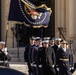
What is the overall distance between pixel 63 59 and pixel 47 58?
637mm

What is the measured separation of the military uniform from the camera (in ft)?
37.5

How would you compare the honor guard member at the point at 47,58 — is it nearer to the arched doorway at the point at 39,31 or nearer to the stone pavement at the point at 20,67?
the stone pavement at the point at 20,67

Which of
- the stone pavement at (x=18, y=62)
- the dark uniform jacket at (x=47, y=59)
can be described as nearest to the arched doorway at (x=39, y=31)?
the stone pavement at (x=18, y=62)

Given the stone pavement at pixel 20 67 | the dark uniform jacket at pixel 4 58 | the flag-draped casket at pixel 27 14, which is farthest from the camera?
the stone pavement at pixel 20 67

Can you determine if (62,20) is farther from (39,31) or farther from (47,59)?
(47,59)

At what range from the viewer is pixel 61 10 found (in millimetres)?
19625

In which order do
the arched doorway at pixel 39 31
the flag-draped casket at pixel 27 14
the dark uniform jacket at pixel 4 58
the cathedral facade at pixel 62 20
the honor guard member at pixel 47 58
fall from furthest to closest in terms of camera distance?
the arched doorway at pixel 39 31
the cathedral facade at pixel 62 20
the flag-draped casket at pixel 27 14
the honor guard member at pixel 47 58
the dark uniform jacket at pixel 4 58

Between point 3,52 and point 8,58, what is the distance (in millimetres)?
266

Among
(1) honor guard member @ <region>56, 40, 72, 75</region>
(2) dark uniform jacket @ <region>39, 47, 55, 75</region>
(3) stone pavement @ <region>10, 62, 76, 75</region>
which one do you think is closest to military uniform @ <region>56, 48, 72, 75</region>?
(1) honor guard member @ <region>56, 40, 72, 75</region>

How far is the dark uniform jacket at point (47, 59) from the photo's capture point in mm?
11922

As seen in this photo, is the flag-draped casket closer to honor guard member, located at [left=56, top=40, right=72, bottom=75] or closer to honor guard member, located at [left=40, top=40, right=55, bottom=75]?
honor guard member, located at [left=40, top=40, right=55, bottom=75]

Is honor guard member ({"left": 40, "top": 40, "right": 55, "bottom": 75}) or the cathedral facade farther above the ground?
the cathedral facade

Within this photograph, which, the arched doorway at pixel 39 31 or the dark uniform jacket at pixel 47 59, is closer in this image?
the dark uniform jacket at pixel 47 59

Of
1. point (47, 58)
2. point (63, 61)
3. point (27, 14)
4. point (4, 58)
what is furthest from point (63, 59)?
point (27, 14)
